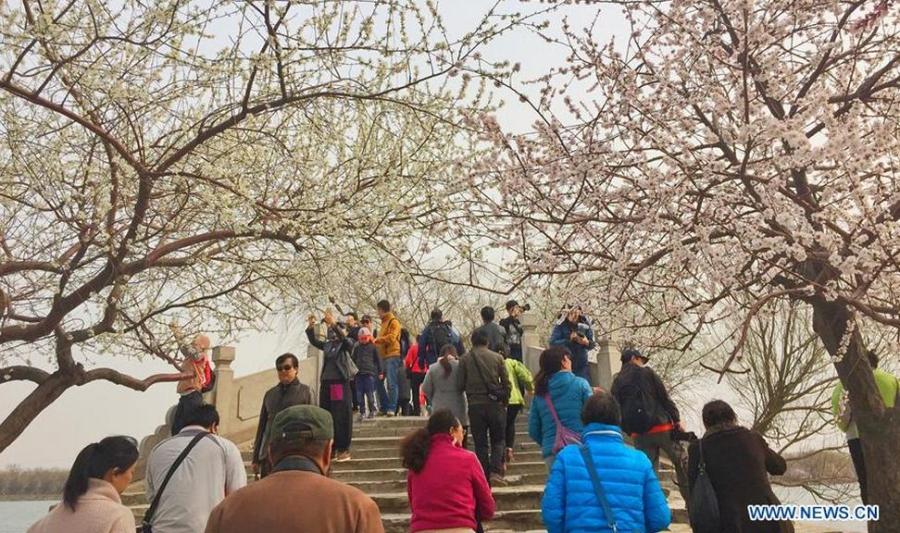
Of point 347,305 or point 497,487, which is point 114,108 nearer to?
point 347,305

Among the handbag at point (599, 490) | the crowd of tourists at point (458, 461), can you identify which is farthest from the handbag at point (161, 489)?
the handbag at point (599, 490)

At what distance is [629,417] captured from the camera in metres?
6.41

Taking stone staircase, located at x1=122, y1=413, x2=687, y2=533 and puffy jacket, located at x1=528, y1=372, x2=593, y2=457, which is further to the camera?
stone staircase, located at x1=122, y1=413, x2=687, y2=533

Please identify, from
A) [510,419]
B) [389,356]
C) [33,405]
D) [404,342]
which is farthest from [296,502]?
[404,342]

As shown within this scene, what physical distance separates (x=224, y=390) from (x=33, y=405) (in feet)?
15.4

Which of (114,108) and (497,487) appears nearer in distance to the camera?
(114,108)

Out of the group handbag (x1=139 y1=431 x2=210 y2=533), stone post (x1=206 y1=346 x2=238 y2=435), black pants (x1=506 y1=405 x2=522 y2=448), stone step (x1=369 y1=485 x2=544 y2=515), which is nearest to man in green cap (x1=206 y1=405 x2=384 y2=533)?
handbag (x1=139 y1=431 x2=210 y2=533)

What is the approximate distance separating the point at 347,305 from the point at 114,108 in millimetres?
4098

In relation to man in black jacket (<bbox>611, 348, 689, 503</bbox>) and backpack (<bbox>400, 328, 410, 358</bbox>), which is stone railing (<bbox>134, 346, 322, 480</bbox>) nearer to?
backpack (<bbox>400, 328, 410, 358</bbox>)

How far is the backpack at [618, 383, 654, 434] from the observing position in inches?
249

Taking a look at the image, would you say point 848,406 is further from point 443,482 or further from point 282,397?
point 282,397

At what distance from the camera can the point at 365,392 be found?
10.4 meters

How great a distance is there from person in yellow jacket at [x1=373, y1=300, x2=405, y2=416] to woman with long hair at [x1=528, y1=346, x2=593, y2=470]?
4.61 meters

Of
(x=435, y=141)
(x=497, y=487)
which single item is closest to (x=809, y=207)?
(x=435, y=141)
